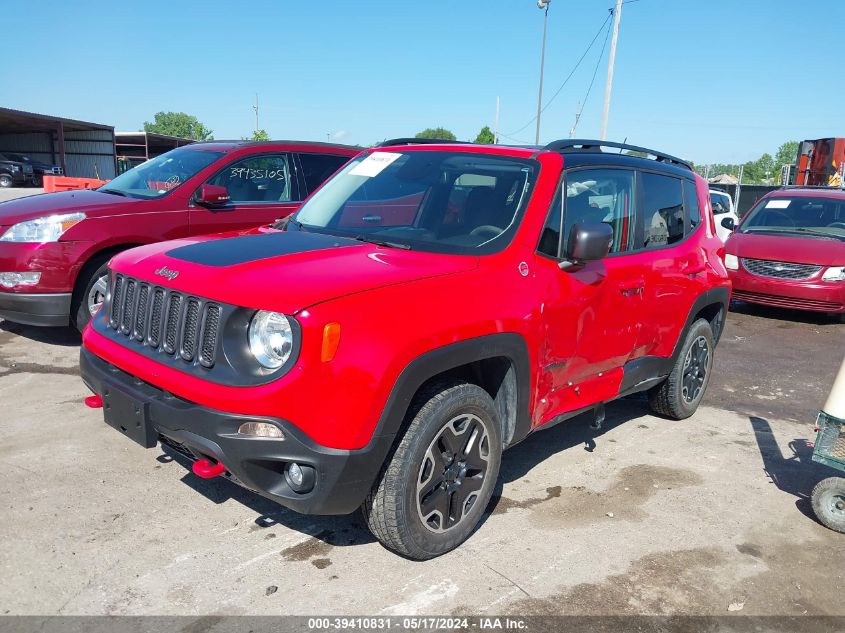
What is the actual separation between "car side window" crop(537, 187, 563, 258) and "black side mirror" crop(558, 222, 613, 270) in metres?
0.08

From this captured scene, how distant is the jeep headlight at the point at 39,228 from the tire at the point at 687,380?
4.93 meters

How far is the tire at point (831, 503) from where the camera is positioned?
376 centimetres

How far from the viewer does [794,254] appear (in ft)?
30.2

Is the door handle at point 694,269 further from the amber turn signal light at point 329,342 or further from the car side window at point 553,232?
the amber turn signal light at point 329,342

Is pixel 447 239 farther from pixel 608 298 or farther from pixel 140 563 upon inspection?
pixel 140 563

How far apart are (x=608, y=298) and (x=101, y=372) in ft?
8.75

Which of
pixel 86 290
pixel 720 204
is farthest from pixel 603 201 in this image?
pixel 720 204

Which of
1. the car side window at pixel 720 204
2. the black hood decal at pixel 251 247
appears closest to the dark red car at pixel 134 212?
the black hood decal at pixel 251 247

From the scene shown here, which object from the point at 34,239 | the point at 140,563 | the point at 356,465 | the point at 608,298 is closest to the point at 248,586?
the point at 140,563

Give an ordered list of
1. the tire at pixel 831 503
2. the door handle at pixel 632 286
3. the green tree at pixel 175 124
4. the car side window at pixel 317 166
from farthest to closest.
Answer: the green tree at pixel 175 124, the car side window at pixel 317 166, the door handle at pixel 632 286, the tire at pixel 831 503

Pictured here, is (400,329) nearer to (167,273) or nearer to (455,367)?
(455,367)

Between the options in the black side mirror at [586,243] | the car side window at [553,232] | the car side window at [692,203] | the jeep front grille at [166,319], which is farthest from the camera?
the car side window at [692,203]

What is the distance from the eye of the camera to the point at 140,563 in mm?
3119

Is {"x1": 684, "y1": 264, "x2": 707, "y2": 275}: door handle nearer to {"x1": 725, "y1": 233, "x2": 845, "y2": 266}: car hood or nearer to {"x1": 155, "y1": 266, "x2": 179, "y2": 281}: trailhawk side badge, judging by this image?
{"x1": 155, "y1": 266, "x2": 179, "y2": 281}: trailhawk side badge
